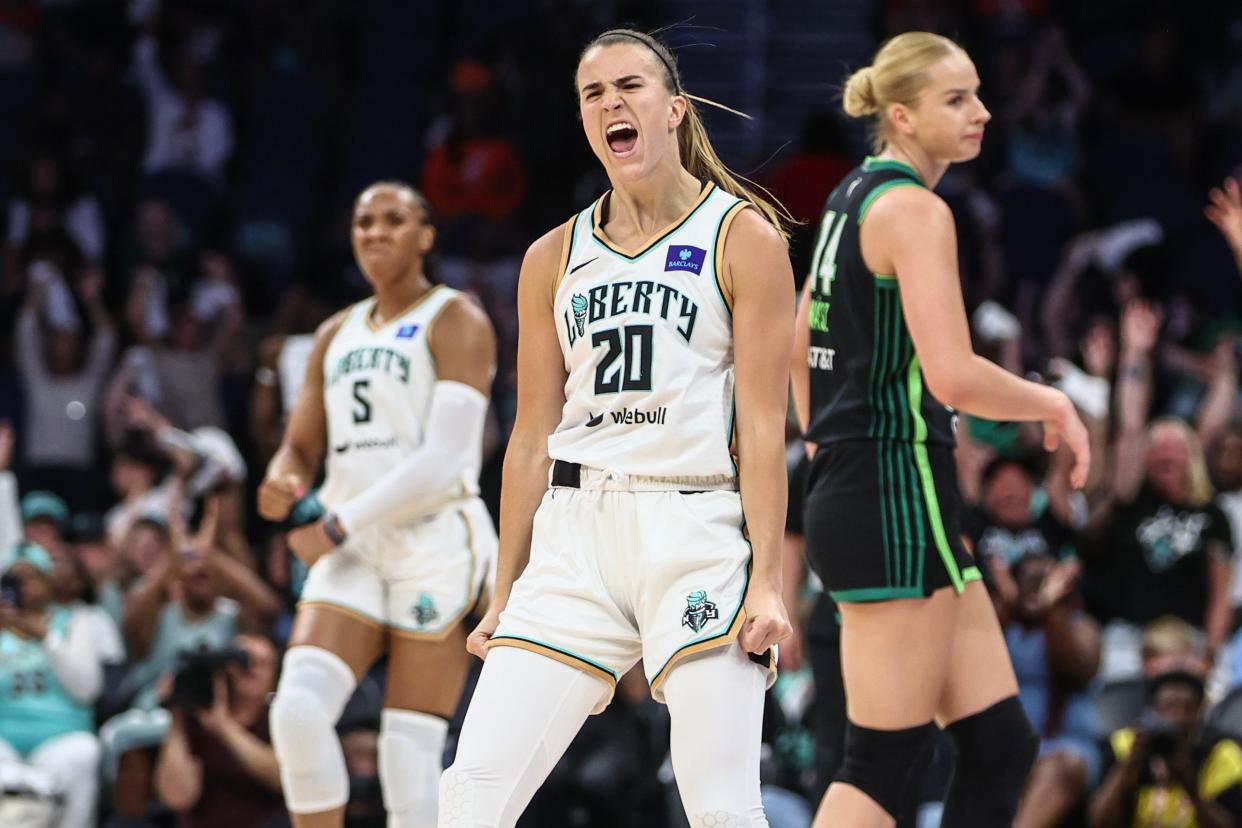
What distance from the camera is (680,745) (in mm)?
3691

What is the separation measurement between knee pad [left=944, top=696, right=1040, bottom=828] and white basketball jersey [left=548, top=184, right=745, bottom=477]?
111 centimetres

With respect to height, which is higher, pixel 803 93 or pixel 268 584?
pixel 803 93

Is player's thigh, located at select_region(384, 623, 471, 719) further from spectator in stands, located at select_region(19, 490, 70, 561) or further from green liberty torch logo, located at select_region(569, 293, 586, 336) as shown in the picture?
spectator in stands, located at select_region(19, 490, 70, 561)

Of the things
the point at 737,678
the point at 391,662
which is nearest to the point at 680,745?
the point at 737,678

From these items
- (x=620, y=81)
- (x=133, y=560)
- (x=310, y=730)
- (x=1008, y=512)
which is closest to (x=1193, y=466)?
(x=1008, y=512)

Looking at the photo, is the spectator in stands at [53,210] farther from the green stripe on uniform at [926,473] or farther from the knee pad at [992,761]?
the knee pad at [992,761]

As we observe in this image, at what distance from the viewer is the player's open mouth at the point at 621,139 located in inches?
152

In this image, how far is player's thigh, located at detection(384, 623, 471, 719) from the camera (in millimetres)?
5656

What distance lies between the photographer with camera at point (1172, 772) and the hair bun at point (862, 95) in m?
3.50

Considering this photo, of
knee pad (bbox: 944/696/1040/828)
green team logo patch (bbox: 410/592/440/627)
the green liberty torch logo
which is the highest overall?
the green liberty torch logo

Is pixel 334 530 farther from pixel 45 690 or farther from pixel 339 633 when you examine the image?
pixel 45 690

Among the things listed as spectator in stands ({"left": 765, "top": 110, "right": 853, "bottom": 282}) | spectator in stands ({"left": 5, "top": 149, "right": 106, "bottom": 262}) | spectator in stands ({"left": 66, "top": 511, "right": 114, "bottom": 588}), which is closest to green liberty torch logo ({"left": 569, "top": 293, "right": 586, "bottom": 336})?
spectator in stands ({"left": 66, "top": 511, "right": 114, "bottom": 588})

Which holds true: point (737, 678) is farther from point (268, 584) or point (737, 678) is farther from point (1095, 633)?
point (268, 584)

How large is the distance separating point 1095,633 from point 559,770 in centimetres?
242
